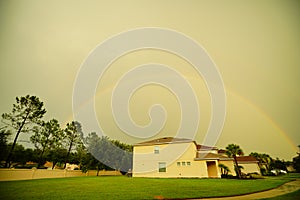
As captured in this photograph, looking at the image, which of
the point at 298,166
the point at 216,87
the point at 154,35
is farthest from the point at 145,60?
the point at 298,166

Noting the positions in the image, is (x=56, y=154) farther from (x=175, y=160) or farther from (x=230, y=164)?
(x=230, y=164)

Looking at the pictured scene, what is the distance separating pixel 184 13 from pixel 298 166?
33.6 m

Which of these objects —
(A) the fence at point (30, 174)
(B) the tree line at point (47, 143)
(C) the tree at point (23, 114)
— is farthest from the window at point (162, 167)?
(C) the tree at point (23, 114)

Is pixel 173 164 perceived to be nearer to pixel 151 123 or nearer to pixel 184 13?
pixel 151 123

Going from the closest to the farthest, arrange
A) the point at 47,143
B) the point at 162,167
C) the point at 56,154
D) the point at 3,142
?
1. the point at 3,142
2. the point at 162,167
3. the point at 47,143
4. the point at 56,154

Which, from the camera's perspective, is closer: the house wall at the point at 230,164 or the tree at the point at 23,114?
the tree at the point at 23,114

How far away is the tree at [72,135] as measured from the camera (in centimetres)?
3944

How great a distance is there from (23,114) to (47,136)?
7984 millimetres

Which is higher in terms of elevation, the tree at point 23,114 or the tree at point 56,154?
the tree at point 23,114

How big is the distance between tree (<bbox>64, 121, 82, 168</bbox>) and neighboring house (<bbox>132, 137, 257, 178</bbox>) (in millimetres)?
15298

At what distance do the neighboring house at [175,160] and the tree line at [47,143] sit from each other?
1209 cm

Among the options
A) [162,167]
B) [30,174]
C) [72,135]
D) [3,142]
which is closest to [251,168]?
[162,167]

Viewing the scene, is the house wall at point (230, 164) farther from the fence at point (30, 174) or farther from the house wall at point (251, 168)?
the fence at point (30, 174)

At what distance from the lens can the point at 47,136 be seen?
35.0 meters
